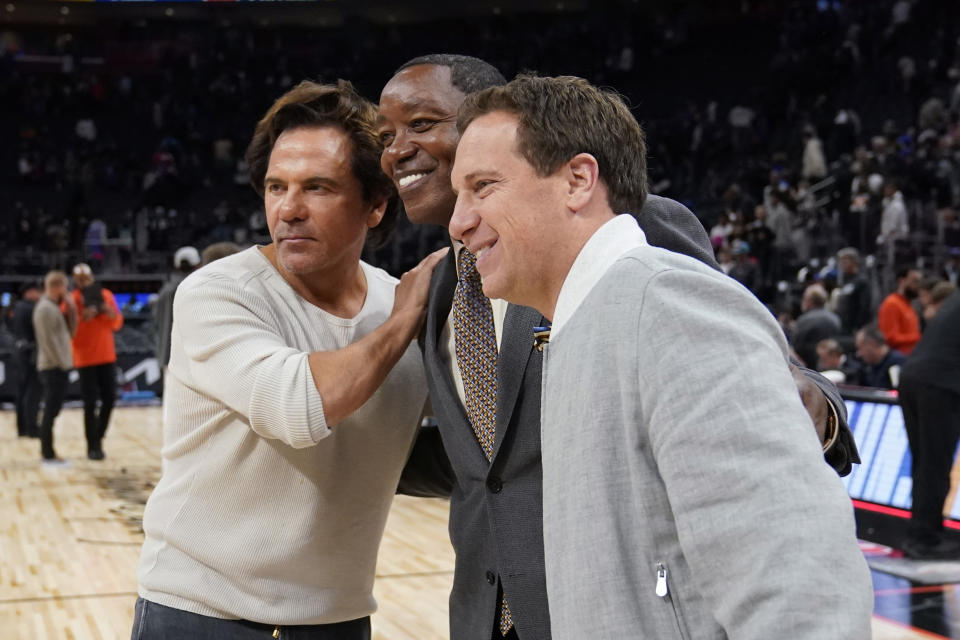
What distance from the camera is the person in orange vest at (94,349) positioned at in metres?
9.49

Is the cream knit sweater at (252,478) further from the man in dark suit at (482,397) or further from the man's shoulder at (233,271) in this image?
the man in dark suit at (482,397)

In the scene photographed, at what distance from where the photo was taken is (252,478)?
187cm

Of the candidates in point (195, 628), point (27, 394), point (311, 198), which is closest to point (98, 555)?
point (195, 628)

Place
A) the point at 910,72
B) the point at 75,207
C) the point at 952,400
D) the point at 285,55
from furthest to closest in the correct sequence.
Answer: the point at 285,55
the point at 75,207
the point at 910,72
the point at 952,400

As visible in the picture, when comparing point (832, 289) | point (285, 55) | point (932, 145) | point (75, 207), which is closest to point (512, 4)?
point (285, 55)

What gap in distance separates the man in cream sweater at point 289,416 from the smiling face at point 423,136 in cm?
13

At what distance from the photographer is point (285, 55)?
26078 mm

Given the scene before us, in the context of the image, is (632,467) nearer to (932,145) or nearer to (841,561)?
(841,561)

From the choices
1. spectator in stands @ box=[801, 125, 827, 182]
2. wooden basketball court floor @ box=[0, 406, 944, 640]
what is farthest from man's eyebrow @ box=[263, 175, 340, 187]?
spectator in stands @ box=[801, 125, 827, 182]

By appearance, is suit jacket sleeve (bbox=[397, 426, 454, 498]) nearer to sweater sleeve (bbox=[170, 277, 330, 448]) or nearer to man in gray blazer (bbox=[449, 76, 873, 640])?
sweater sleeve (bbox=[170, 277, 330, 448])

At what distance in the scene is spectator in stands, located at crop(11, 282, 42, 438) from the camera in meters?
11.0

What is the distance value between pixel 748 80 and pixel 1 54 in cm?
1666

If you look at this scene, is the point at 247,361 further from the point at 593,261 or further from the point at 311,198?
the point at 593,261

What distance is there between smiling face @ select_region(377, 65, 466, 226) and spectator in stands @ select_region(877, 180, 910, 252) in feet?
35.7
